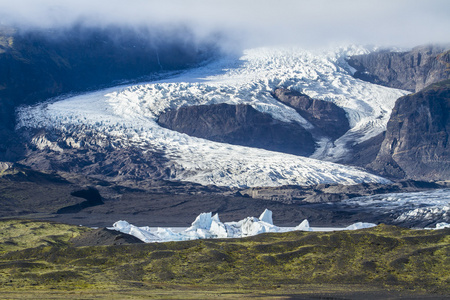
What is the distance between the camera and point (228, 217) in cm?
→ 15512

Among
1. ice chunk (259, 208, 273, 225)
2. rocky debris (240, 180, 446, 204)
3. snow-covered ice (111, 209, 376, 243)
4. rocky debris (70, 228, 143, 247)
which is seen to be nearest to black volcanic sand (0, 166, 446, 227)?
rocky debris (240, 180, 446, 204)

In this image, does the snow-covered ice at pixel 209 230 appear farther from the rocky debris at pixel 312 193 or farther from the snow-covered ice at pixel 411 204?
the rocky debris at pixel 312 193

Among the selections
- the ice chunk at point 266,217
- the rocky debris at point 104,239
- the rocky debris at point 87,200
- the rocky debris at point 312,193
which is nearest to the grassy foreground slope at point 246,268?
the rocky debris at point 104,239

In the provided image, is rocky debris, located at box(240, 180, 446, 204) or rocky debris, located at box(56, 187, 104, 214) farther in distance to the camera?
rocky debris, located at box(240, 180, 446, 204)

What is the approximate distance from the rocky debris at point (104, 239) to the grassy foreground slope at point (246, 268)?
8.88 m

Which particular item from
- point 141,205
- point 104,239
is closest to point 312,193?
point 141,205

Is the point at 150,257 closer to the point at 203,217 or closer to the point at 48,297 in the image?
the point at 48,297

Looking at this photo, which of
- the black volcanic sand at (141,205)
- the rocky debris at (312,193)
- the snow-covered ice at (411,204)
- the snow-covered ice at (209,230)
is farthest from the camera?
the rocky debris at (312,193)

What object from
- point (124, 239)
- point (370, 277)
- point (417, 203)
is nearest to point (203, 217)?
point (124, 239)

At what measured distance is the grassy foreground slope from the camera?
195ft

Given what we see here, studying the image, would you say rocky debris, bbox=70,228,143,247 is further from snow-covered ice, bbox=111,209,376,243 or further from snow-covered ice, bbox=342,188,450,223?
snow-covered ice, bbox=342,188,450,223

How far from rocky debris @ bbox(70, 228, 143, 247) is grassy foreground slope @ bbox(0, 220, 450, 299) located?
29.1 feet

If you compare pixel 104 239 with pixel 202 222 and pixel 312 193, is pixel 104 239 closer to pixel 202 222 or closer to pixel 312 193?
pixel 202 222

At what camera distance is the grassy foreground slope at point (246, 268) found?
59.5 m
